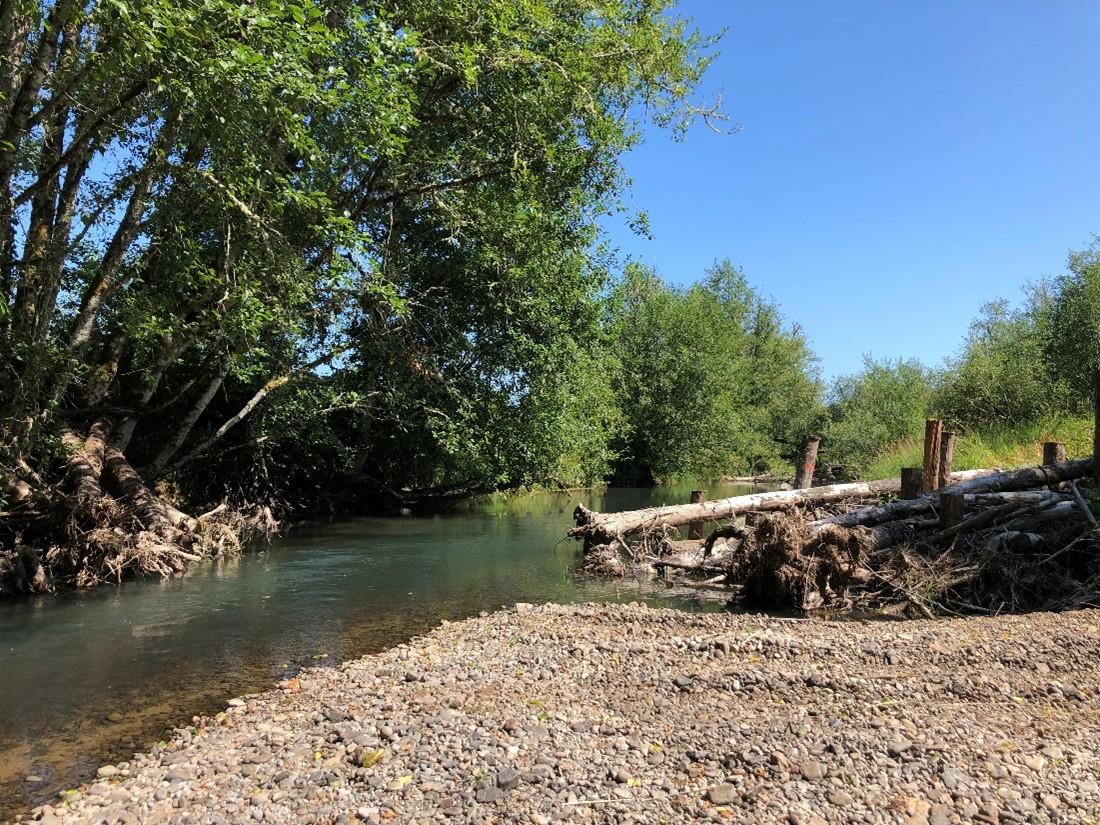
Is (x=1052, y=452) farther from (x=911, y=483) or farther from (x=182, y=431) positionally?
(x=182, y=431)

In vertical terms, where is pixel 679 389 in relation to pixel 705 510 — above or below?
above

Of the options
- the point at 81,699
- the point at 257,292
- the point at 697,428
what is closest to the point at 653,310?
the point at 697,428

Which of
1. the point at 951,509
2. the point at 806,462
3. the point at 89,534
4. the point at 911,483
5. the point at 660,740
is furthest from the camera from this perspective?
the point at 806,462

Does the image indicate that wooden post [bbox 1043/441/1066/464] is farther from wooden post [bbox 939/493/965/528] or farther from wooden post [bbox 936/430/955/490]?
wooden post [bbox 939/493/965/528]

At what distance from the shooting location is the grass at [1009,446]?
18.8 m

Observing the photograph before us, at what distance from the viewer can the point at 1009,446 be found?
21297 millimetres

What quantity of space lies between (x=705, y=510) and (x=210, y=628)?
31.0 ft

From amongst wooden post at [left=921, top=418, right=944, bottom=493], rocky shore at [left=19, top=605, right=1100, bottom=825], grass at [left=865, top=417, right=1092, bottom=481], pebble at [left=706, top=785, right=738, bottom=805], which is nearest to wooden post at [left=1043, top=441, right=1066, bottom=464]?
wooden post at [left=921, top=418, right=944, bottom=493]

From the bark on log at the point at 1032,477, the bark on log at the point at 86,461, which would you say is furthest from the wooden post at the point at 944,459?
the bark on log at the point at 86,461

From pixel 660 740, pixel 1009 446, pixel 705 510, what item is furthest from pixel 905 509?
pixel 1009 446

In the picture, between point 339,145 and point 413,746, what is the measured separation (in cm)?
964

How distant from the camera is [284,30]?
7875 millimetres

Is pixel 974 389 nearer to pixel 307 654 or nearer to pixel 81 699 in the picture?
pixel 307 654

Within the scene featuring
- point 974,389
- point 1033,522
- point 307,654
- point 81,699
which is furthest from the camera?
point 974,389
